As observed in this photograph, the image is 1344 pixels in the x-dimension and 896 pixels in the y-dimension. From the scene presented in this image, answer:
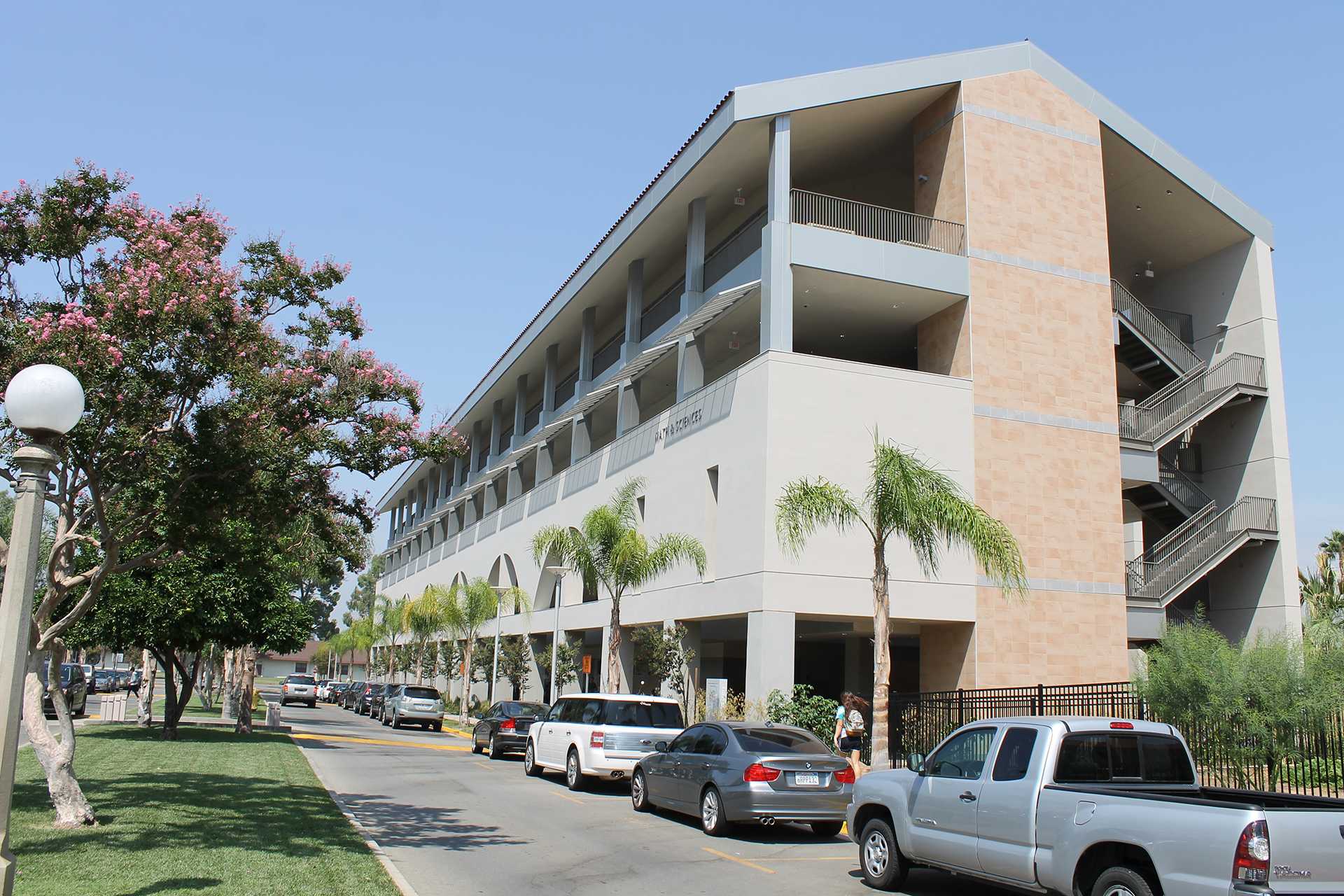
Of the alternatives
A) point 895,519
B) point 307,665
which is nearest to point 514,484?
point 895,519


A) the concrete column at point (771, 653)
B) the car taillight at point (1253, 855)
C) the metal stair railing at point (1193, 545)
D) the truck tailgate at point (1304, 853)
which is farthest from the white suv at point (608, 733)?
the metal stair railing at point (1193, 545)

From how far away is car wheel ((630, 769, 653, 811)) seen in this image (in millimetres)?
16594

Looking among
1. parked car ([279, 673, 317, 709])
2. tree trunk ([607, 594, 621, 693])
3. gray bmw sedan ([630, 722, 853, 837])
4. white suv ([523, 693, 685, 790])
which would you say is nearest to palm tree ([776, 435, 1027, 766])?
gray bmw sedan ([630, 722, 853, 837])

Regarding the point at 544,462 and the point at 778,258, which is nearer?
the point at 778,258

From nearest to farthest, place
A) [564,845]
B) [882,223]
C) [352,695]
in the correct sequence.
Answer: [564,845], [882,223], [352,695]

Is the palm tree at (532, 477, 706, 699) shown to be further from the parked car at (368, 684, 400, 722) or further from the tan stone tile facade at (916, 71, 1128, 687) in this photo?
the parked car at (368, 684, 400, 722)

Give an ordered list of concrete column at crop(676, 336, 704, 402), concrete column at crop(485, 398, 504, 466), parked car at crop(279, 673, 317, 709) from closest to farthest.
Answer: concrete column at crop(676, 336, 704, 402), concrete column at crop(485, 398, 504, 466), parked car at crop(279, 673, 317, 709)

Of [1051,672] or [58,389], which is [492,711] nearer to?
[1051,672]

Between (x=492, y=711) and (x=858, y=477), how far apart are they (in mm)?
11830

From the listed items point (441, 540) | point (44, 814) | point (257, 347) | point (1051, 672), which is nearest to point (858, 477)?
point (1051, 672)

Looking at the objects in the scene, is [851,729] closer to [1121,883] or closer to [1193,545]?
[1121,883]

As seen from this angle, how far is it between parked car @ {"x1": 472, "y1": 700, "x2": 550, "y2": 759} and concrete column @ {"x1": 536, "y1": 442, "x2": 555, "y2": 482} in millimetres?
15731

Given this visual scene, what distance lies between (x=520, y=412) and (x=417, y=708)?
14702 millimetres

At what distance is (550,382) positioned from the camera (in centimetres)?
4497
